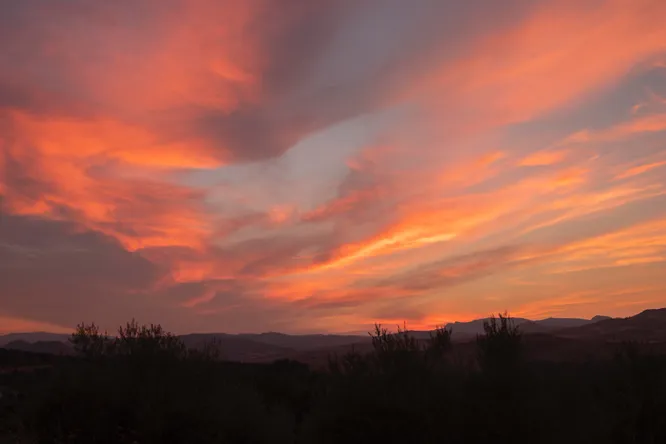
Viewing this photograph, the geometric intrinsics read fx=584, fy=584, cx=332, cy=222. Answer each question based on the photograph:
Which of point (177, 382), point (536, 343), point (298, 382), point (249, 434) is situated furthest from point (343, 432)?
point (536, 343)

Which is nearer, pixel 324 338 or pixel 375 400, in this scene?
pixel 375 400

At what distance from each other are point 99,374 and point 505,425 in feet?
35.5

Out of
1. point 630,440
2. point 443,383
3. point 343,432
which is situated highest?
point 443,383

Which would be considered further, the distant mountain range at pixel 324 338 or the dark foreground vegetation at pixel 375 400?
the distant mountain range at pixel 324 338

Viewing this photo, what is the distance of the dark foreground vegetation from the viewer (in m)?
12.4

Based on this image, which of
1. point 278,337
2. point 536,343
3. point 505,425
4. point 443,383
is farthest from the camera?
point 278,337

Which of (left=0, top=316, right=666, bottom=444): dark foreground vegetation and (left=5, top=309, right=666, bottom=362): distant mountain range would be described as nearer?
(left=0, top=316, right=666, bottom=444): dark foreground vegetation

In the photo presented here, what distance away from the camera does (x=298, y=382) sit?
1038 inches

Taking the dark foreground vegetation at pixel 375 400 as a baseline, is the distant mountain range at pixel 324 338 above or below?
above

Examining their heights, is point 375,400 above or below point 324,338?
below

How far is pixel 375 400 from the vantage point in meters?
12.6

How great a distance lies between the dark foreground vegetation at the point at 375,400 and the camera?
40.8 ft

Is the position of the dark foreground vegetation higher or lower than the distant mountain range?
lower

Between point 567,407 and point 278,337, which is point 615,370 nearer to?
point 567,407
